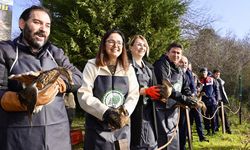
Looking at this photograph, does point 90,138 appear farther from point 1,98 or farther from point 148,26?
point 148,26

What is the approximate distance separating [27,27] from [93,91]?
1055 mm

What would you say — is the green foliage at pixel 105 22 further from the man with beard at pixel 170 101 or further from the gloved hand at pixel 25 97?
the gloved hand at pixel 25 97

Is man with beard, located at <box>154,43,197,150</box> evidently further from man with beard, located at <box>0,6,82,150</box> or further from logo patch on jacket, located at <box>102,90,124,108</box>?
man with beard, located at <box>0,6,82,150</box>

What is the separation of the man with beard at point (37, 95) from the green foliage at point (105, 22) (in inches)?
262

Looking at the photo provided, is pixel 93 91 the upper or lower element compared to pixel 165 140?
upper

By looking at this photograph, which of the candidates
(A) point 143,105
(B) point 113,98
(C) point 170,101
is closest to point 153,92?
(A) point 143,105

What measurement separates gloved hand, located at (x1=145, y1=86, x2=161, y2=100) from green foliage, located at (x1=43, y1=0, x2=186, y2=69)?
5.23 metres

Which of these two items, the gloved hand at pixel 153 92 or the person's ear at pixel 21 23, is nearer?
the person's ear at pixel 21 23

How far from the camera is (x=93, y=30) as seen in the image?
9555 mm

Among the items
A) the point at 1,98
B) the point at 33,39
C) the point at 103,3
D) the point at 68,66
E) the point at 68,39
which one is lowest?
the point at 1,98

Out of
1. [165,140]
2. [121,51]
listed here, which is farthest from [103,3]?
[121,51]

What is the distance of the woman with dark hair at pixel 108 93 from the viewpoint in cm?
328

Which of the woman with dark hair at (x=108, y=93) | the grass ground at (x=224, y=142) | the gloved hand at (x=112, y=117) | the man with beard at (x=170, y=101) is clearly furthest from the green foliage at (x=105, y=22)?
the gloved hand at (x=112, y=117)

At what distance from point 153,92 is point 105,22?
5.72 meters
